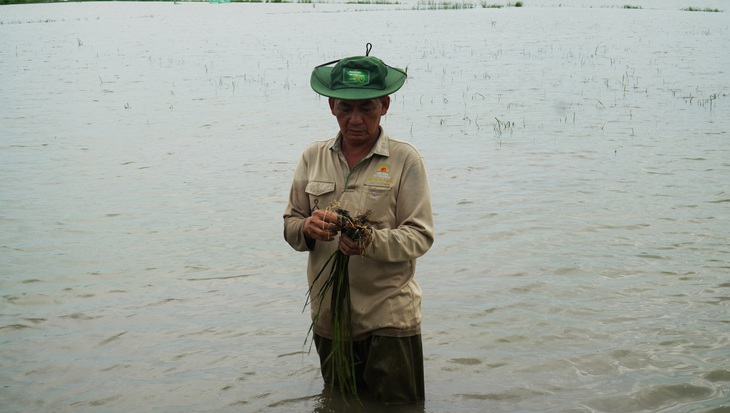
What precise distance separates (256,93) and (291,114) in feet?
8.13

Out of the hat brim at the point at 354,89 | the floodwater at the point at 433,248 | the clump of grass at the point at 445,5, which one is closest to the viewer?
the hat brim at the point at 354,89

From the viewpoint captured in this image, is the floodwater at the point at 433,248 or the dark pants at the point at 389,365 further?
the floodwater at the point at 433,248

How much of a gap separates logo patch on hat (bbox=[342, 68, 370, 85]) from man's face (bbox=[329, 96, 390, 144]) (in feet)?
0.25

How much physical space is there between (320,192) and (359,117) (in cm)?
34

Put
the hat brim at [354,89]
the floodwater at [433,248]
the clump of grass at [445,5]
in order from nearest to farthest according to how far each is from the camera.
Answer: the hat brim at [354,89]
the floodwater at [433,248]
the clump of grass at [445,5]

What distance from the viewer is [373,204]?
333cm

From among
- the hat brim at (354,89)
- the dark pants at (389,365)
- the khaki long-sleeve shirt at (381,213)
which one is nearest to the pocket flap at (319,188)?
the khaki long-sleeve shirt at (381,213)

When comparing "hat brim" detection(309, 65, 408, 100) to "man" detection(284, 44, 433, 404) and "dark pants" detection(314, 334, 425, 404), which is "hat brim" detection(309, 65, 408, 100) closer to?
"man" detection(284, 44, 433, 404)

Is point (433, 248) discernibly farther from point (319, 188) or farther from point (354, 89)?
point (354, 89)

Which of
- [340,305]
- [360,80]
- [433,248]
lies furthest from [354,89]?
[433,248]

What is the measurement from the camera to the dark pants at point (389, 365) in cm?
339

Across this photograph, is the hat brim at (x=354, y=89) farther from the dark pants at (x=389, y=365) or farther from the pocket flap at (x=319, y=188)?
the dark pants at (x=389, y=365)

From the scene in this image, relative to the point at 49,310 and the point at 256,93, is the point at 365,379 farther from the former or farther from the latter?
the point at 256,93

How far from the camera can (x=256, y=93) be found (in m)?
15.4
